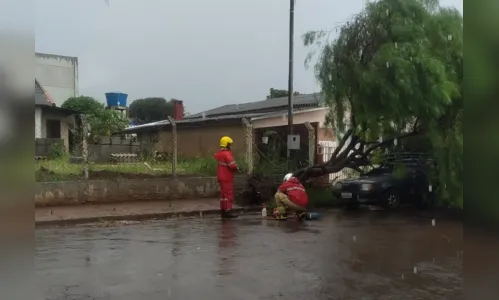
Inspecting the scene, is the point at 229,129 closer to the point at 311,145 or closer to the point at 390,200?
the point at 311,145

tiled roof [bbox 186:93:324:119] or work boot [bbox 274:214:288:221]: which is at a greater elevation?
tiled roof [bbox 186:93:324:119]

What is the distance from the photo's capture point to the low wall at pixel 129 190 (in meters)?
13.2

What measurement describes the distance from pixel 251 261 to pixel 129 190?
25.0 ft

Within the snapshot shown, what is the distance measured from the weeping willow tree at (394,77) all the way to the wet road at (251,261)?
9.14 ft

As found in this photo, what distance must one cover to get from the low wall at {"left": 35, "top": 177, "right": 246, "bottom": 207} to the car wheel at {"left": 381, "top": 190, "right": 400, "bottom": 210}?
402cm

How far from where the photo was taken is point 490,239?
174 cm

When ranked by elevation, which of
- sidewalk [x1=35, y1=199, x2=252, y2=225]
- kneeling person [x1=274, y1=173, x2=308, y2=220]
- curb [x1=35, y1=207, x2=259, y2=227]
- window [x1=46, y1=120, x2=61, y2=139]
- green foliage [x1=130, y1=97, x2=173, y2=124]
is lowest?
curb [x1=35, y1=207, x2=259, y2=227]

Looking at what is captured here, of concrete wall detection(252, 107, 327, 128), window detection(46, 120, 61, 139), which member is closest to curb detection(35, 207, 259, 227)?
concrete wall detection(252, 107, 327, 128)

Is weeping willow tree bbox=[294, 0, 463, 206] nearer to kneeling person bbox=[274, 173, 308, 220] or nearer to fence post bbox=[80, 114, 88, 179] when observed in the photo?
kneeling person bbox=[274, 173, 308, 220]

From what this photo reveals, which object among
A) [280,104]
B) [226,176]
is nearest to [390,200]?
[226,176]

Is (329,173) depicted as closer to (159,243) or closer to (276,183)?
(276,183)

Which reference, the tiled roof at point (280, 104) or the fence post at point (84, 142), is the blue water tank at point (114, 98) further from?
the fence post at point (84, 142)

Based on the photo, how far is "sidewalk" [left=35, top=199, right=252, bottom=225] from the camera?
37.7 feet

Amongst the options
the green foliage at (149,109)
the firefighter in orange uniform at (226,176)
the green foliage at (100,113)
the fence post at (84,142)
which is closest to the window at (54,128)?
the green foliage at (100,113)
